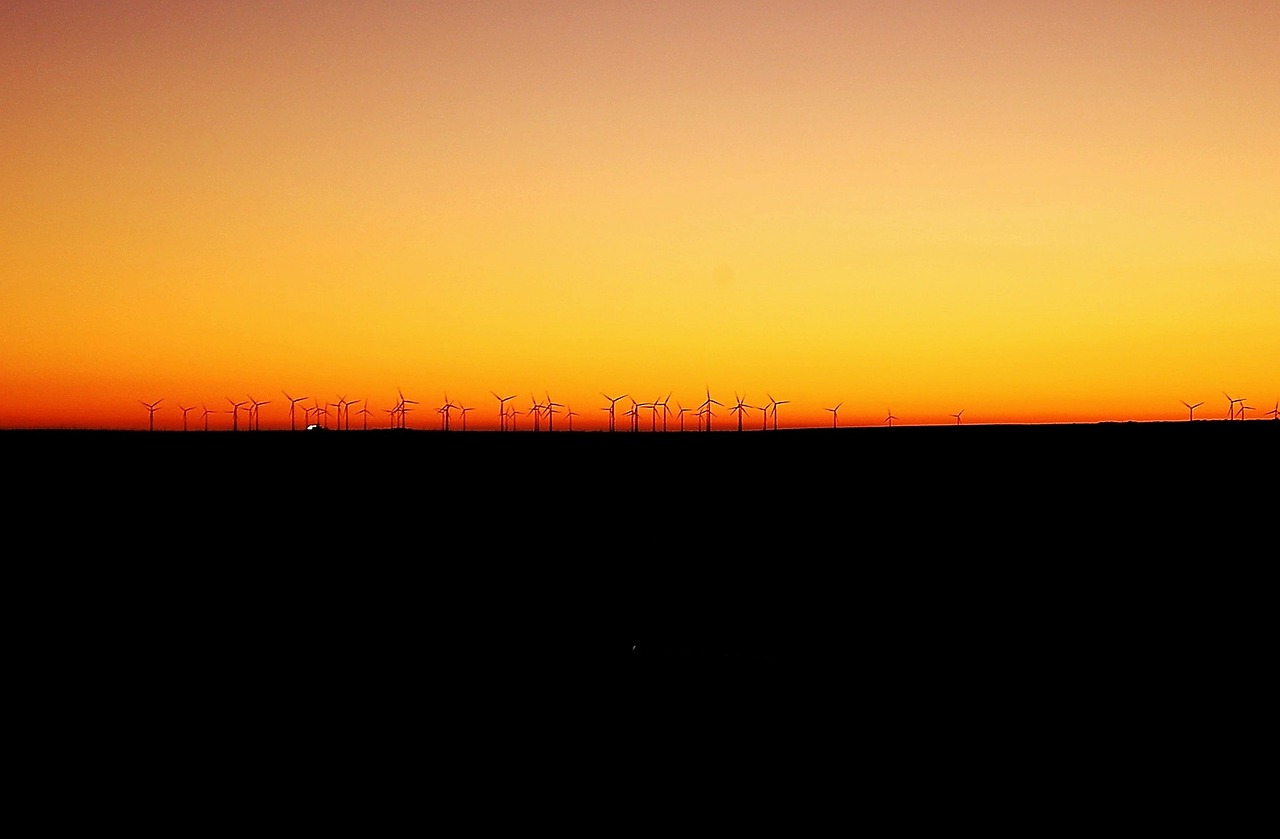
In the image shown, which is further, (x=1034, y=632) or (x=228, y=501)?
(x=228, y=501)

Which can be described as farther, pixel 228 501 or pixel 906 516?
pixel 228 501

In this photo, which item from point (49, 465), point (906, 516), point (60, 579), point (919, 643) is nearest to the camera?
point (919, 643)

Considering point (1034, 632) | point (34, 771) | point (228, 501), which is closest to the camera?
point (34, 771)

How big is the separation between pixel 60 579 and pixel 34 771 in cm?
2369

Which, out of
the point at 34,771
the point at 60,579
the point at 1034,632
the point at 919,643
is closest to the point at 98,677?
A: the point at 34,771

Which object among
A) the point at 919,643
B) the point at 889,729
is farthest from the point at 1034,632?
the point at 889,729

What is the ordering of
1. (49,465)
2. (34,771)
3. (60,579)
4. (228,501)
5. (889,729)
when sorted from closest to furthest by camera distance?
1. (34,771)
2. (889,729)
3. (60,579)
4. (228,501)
5. (49,465)

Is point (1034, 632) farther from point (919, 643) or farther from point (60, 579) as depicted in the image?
point (60, 579)

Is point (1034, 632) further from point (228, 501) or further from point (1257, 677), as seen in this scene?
point (228, 501)

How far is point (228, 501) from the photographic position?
65875 millimetres

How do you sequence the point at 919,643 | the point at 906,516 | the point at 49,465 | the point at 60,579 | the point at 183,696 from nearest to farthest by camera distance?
1. the point at 183,696
2. the point at 919,643
3. the point at 60,579
4. the point at 906,516
5. the point at 49,465

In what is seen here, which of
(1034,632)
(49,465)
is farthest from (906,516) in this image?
(49,465)

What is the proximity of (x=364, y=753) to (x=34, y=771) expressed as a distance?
5.04 meters

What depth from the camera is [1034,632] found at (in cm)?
3134
